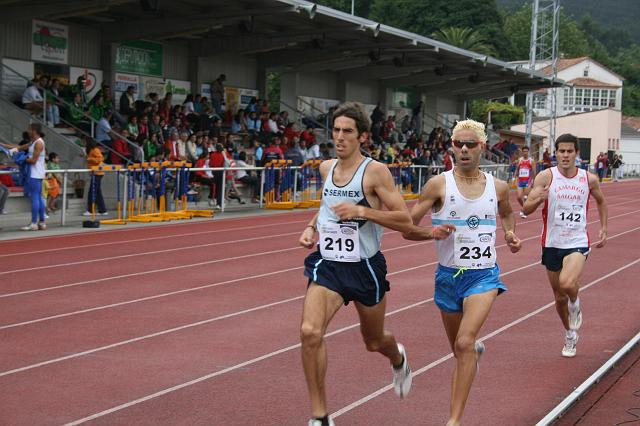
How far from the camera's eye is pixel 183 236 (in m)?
17.6

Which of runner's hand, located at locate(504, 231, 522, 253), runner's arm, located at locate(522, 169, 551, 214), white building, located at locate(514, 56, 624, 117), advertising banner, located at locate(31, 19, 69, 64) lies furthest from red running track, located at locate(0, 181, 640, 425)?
white building, located at locate(514, 56, 624, 117)

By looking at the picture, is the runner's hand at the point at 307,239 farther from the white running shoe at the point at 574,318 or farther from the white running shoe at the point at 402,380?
the white running shoe at the point at 574,318

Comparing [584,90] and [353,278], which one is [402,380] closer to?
[353,278]

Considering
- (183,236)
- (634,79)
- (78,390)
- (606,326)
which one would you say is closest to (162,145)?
(183,236)

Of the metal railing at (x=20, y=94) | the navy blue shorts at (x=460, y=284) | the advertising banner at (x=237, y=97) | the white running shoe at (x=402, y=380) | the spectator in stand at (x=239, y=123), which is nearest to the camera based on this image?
the navy blue shorts at (x=460, y=284)

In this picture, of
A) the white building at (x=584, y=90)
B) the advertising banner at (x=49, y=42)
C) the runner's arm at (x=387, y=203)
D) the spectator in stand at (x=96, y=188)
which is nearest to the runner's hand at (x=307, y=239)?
the runner's arm at (x=387, y=203)

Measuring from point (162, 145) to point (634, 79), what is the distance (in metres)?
133

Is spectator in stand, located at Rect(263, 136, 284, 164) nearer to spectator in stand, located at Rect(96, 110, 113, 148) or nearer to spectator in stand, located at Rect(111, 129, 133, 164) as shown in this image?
spectator in stand, located at Rect(111, 129, 133, 164)

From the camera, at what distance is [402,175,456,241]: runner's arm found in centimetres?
602

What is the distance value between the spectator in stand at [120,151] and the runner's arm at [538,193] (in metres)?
13.8

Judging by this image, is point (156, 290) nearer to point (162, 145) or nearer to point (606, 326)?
point (606, 326)

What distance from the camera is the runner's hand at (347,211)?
5676 millimetres

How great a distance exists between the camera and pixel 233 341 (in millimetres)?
8570

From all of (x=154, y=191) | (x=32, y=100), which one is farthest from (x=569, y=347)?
(x=32, y=100)
